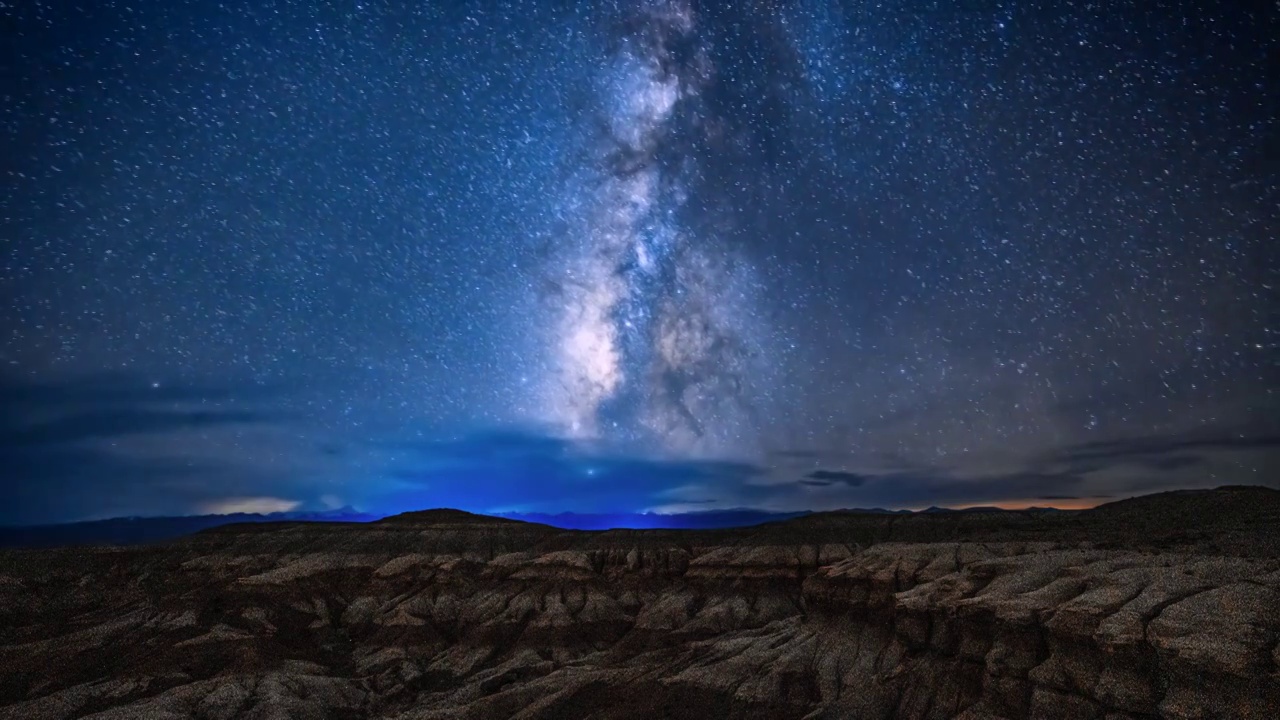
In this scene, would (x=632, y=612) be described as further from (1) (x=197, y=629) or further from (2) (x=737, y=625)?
(1) (x=197, y=629)

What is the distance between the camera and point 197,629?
260ft

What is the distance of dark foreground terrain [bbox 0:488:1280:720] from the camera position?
115ft

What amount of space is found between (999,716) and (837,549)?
52312 mm

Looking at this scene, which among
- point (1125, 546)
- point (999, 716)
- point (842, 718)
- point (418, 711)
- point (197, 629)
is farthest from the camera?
point (197, 629)

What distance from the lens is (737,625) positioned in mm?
79438

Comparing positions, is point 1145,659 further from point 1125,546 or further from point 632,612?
point 632,612

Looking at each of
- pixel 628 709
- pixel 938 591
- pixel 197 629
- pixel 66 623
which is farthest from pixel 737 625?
pixel 66 623

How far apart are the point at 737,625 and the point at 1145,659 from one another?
171ft

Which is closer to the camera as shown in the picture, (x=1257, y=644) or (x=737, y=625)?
(x=1257, y=644)

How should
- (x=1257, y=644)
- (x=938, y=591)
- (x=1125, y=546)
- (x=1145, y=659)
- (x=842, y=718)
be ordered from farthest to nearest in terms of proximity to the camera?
1. (x=1125, y=546)
2. (x=938, y=591)
3. (x=842, y=718)
4. (x=1145, y=659)
5. (x=1257, y=644)

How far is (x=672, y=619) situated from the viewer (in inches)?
3270

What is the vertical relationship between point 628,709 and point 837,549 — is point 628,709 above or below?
below

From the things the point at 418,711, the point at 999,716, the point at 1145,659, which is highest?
the point at 1145,659

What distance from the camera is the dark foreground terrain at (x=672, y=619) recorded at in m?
35.2
